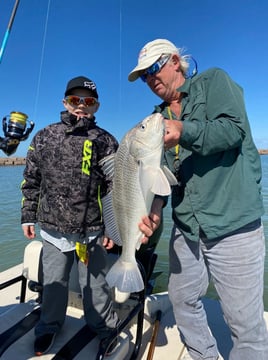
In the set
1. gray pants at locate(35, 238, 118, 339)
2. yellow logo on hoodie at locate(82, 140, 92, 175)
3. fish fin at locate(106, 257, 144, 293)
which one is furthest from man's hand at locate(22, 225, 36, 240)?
fish fin at locate(106, 257, 144, 293)

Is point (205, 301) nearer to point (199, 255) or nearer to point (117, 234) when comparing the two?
point (199, 255)

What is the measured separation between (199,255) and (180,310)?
1.84 ft

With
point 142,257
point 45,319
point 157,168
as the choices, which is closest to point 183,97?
point 157,168

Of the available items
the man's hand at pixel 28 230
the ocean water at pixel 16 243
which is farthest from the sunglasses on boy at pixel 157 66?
the ocean water at pixel 16 243

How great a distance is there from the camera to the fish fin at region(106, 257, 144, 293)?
2020 millimetres

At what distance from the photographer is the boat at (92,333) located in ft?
8.52

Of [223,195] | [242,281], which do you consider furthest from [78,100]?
[242,281]

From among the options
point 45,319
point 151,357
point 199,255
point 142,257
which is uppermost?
point 199,255

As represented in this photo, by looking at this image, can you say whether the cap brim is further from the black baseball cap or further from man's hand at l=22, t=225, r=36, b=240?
man's hand at l=22, t=225, r=36, b=240

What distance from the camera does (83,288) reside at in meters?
2.79

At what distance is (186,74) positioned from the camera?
2.46m

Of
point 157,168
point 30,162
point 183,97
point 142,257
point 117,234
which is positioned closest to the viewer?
point 157,168

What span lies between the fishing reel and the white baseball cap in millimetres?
1042

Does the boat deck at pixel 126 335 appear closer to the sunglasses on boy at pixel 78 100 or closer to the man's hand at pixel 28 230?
the man's hand at pixel 28 230
